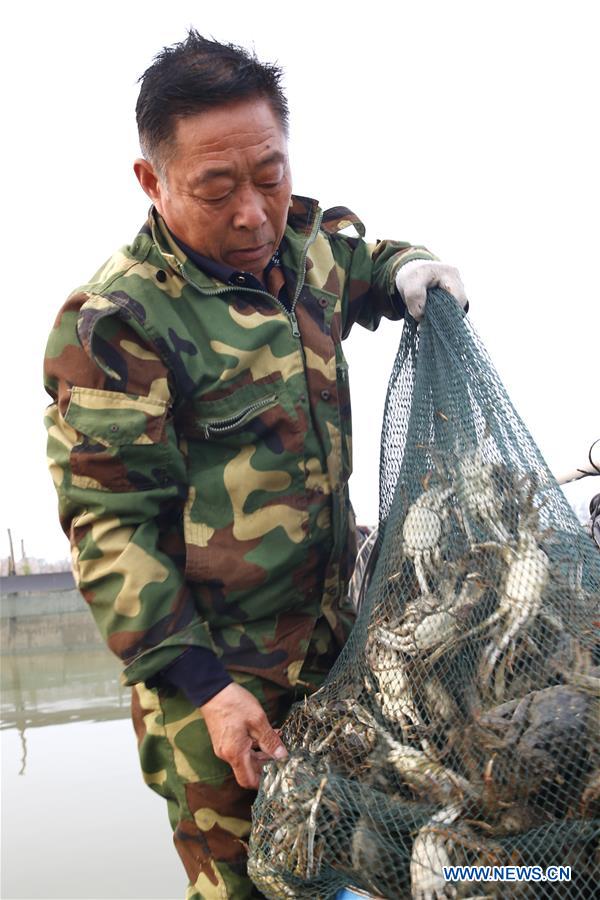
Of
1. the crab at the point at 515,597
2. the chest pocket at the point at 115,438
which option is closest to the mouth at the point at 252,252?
the chest pocket at the point at 115,438

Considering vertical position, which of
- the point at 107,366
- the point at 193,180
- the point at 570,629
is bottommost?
the point at 570,629

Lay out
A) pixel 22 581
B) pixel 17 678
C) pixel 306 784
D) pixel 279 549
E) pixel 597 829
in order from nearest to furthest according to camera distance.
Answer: pixel 597 829 < pixel 306 784 < pixel 279 549 < pixel 17 678 < pixel 22 581

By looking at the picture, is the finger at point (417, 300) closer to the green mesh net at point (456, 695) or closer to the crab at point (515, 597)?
the green mesh net at point (456, 695)

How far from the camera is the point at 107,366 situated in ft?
7.16

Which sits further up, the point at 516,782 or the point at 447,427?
the point at 447,427

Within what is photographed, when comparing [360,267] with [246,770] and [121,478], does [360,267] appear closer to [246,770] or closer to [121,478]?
[121,478]

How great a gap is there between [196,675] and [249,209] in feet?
3.48

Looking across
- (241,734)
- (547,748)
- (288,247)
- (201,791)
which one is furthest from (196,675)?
(288,247)

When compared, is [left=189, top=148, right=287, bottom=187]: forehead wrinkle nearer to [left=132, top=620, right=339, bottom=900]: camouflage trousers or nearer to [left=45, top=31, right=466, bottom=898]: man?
[left=45, top=31, right=466, bottom=898]: man

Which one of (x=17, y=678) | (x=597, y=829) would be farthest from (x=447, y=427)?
(x=17, y=678)

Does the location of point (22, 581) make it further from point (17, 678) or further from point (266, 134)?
point (266, 134)

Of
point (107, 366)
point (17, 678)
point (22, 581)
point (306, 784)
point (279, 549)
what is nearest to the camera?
point (306, 784)

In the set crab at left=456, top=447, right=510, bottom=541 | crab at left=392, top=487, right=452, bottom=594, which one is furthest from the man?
crab at left=456, top=447, right=510, bottom=541

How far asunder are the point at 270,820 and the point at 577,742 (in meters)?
0.61
